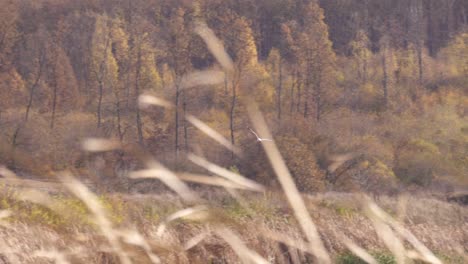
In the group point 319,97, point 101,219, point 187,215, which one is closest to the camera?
point 101,219

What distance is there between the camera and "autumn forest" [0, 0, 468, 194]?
28.1 metres

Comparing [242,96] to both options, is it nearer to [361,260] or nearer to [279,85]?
[279,85]

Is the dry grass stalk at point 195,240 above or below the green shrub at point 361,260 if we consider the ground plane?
above

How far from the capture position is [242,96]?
36594 mm

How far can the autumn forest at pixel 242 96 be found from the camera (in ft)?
92.2

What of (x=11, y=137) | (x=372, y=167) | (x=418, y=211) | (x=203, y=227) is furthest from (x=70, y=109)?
(x=203, y=227)

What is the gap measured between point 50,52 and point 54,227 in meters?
33.4

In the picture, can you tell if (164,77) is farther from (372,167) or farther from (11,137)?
(372,167)

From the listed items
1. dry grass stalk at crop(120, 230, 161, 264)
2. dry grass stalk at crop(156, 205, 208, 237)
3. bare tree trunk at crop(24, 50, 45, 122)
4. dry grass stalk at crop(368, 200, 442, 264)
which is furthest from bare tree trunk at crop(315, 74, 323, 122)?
dry grass stalk at crop(120, 230, 161, 264)

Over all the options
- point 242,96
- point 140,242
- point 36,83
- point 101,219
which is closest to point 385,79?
point 242,96

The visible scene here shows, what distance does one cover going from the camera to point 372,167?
2791 centimetres

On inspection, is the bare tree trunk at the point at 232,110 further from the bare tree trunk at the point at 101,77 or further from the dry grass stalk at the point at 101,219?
the dry grass stalk at the point at 101,219

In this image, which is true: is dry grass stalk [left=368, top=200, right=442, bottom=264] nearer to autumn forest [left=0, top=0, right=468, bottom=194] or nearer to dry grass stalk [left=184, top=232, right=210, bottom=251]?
dry grass stalk [left=184, top=232, right=210, bottom=251]

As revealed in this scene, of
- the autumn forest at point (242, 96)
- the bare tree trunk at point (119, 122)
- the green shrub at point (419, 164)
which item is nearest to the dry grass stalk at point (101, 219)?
the autumn forest at point (242, 96)
